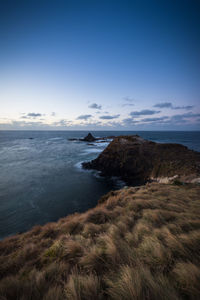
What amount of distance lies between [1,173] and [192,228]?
964 inches

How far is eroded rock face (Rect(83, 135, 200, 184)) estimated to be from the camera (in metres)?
13.9

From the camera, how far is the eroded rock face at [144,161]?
1391 centimetres

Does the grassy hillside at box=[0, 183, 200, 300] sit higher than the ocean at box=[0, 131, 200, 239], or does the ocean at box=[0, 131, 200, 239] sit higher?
the grassy hillside at box=[0, 183, 200, 300]

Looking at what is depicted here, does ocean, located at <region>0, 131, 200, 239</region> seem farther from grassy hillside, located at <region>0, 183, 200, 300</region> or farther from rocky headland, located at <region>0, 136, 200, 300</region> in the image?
grassy hillside, located at <region>0, 183, 200, 300</region>

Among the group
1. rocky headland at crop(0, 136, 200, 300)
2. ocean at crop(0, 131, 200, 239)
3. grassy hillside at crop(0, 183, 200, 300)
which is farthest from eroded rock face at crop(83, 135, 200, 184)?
grassy hillside at crop(0, 183, 200, 300)

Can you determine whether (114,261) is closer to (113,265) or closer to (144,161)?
(113,265)

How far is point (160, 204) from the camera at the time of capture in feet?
18.4

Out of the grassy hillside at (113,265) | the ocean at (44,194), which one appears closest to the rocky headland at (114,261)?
the grassy hillside at (113,265)

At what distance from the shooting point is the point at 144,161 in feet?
57.3

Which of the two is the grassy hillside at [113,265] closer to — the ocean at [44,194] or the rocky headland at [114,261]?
the rocky headland at [114,261]

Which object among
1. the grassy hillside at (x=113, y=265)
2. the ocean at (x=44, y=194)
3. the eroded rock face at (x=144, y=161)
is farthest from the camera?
the eroded rock face at (x=144, y=161)

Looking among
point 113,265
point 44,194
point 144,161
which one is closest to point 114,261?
point 113,265

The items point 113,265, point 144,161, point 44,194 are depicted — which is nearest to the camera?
point 113,265

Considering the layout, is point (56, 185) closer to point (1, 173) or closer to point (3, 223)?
point (3, 223)
